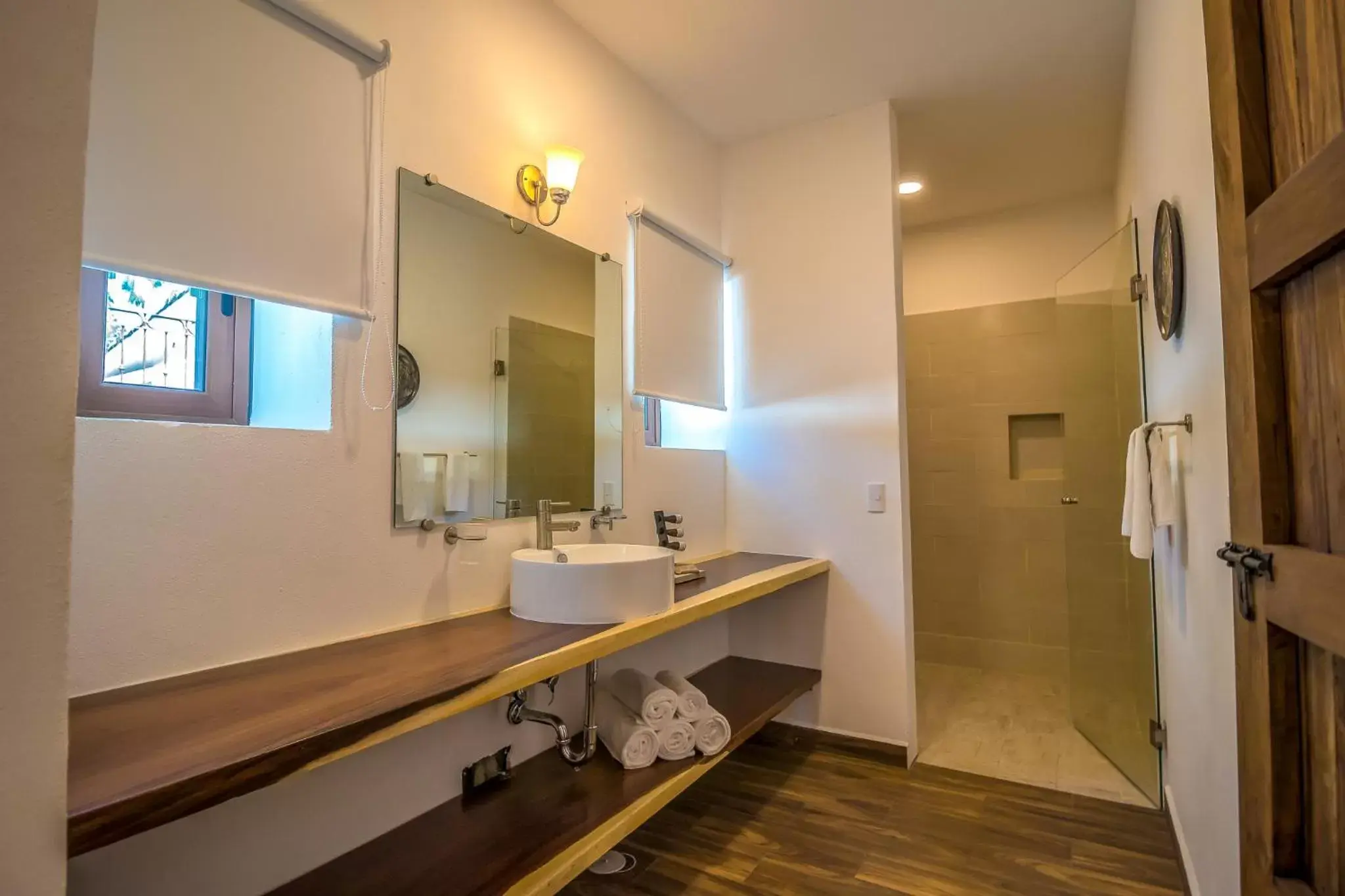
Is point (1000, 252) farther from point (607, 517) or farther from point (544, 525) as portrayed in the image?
point (544, 525)

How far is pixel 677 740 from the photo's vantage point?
199 centimetres

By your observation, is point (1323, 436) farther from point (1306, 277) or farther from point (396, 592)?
point (396, 592)

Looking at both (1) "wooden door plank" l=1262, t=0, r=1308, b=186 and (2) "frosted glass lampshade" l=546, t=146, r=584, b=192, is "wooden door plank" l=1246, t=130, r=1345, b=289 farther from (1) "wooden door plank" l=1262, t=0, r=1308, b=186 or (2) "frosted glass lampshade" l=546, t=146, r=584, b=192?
(2) "frosted glass lampshade" l=546, t=146, r=584, b=192

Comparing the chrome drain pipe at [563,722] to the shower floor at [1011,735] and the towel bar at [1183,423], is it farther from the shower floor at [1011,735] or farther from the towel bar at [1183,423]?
the towel bar at [1183,423]

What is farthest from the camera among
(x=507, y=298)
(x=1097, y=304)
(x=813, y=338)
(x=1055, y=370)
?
(x=1055, y=370)

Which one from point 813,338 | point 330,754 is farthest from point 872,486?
point 330,754

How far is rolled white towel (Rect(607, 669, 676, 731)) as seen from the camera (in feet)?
6.53

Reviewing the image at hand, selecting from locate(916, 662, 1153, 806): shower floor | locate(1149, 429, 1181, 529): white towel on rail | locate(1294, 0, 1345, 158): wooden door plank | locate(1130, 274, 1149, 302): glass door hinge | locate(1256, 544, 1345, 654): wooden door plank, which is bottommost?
locate(916, 662, 1153, 806): shower floor

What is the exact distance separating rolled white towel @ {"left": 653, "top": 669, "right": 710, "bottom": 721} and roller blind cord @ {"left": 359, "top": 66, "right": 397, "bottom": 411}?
1.23 meters

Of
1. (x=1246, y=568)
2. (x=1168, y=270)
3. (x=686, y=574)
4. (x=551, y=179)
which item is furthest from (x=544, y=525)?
(x=1168, y=270)

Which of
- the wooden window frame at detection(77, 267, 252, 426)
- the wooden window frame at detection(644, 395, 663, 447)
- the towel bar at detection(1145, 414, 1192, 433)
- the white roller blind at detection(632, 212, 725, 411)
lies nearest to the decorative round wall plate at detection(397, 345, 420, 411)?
the wooden window frame at detection(77, 267, 252, 426)

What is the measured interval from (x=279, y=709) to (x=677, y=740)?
1206 mm

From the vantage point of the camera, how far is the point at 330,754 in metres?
0.98

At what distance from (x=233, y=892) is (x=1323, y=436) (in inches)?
73.8
